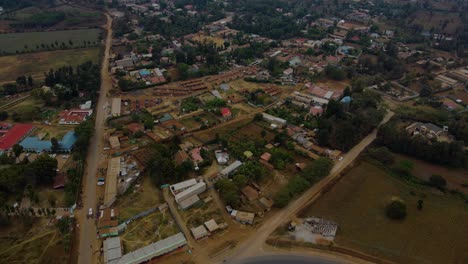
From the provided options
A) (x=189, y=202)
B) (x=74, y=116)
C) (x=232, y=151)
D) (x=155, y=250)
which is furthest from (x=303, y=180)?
(x=74, y=116)

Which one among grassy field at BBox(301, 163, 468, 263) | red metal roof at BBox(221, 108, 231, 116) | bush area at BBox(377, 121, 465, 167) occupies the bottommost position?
grassy field at BBox(301, 163, 468, 263)

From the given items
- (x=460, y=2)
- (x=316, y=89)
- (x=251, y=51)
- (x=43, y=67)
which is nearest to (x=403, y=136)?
(x=316, y=89)

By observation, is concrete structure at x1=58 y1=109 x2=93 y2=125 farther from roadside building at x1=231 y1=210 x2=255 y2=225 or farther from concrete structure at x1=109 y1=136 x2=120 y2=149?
roadside building at x1=231 y1=210 x2=255 y2=225

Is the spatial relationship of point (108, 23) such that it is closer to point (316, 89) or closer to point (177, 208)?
point (316, 89)

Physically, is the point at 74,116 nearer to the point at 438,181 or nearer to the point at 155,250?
the point at 155,250

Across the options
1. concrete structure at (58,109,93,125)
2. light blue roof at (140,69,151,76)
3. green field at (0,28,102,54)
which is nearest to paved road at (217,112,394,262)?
concrete structure at (58,109,93,125)

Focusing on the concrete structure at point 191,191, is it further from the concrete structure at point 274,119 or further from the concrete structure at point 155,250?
the concrete structure at point 274,119
